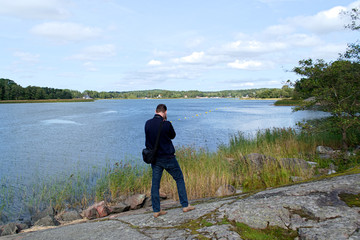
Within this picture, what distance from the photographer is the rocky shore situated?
4.18 m

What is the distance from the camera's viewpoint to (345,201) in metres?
4.72

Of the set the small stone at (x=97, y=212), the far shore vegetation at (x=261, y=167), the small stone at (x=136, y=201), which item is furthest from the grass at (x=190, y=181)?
the small stone at (x=97, y=212)

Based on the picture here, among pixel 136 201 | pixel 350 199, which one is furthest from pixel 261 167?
pixel 350 199

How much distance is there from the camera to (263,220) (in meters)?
4.54

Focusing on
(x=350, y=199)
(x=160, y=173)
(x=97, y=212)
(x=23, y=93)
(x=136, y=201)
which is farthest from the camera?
(x=23, y=93)

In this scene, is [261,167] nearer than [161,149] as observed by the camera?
No

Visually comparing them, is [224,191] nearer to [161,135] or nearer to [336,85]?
[161,135]

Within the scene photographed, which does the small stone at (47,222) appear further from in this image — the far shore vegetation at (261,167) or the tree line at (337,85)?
the tree line at (337,85)

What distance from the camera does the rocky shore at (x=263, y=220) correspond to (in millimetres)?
4176

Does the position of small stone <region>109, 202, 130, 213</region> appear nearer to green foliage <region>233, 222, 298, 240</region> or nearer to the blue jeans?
the blue jeans

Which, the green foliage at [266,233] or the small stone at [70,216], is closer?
the green foliage at [266,233]

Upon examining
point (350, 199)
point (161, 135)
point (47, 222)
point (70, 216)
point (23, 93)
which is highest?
point (23, 93)

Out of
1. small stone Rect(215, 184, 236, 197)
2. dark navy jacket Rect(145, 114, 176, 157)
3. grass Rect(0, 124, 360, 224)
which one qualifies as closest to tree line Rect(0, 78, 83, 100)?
grass Rect(0, 124, 360, 224)

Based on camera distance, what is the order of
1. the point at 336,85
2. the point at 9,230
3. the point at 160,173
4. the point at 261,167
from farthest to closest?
the point at 336,85 → the point at 261,167 → the point at 9,230 → the point at 160,173
